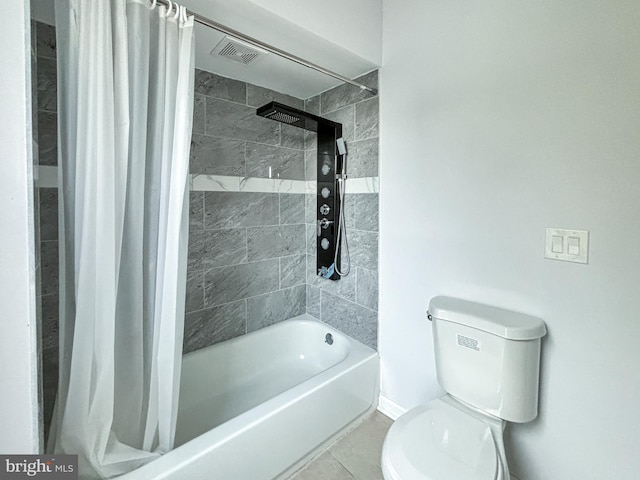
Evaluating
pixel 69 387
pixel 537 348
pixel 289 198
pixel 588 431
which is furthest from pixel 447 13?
pixel 69 387

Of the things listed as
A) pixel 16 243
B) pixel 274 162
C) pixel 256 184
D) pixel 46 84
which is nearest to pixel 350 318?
pixel 256 184

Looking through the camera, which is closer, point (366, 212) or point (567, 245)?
point (567, 245)

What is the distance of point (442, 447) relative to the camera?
1059 mm

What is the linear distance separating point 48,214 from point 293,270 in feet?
5.04

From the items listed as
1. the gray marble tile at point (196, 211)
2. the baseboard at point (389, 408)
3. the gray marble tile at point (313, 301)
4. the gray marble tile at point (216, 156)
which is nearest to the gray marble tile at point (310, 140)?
the gray marble tile at point (216, 156)

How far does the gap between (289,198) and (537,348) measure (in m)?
1.80

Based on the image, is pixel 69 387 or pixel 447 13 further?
pixel 447 13

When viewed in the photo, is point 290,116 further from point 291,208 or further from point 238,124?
point 291,208

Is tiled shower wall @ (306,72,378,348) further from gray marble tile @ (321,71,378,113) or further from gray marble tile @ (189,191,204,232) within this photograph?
gray marble tile @ (189,191,204,232)

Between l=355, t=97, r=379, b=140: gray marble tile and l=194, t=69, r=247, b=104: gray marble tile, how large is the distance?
81cm

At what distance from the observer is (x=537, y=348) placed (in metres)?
1.17

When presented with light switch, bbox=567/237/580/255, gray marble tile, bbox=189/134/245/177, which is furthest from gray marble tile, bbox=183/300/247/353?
light switch, bbox=567/237/580/255

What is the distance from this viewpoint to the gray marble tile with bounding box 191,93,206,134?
5.94 ft

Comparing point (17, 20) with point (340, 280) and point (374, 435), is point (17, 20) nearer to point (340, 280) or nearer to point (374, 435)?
point (340, 280)
